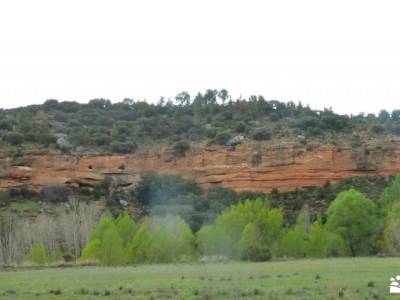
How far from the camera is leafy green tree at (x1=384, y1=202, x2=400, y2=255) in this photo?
69375mm

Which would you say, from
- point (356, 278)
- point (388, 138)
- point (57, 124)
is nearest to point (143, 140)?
point (57, 124)

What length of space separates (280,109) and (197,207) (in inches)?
1800

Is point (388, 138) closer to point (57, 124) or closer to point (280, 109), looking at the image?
point (280, 109)

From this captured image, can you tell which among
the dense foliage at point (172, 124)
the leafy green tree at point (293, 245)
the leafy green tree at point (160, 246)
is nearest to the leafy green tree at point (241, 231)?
the leafy green tree at point (293, 245)

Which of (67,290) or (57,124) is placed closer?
(67,290)

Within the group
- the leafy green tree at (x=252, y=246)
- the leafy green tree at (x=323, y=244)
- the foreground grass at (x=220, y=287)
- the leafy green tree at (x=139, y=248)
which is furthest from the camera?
the leafy green tree at (x=323, y=244)

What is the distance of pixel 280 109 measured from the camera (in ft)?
481

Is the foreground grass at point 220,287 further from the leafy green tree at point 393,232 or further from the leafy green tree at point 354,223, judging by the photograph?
the leafy green tree at point 354,223

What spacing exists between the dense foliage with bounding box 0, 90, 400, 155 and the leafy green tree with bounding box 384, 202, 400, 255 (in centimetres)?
5199

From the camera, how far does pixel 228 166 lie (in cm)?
12250

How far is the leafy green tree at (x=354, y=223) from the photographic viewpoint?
7200 centimetres

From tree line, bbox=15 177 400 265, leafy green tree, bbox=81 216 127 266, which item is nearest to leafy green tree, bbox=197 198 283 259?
tree line, bbox=15 177 400 265

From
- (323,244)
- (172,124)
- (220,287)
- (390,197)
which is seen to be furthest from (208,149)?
(220,287)

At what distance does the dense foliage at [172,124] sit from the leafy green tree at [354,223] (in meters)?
50.7
